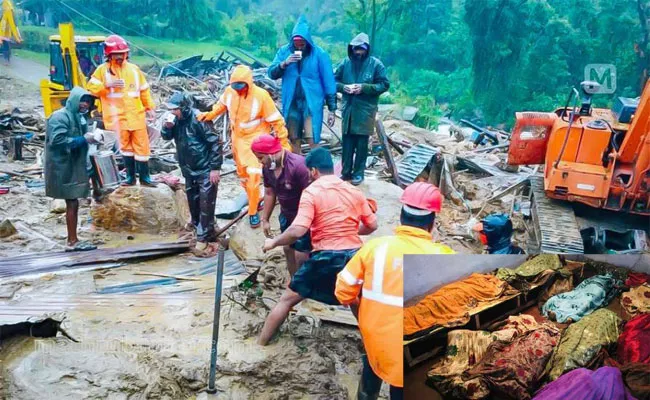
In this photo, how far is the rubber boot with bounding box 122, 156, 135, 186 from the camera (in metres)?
7.52

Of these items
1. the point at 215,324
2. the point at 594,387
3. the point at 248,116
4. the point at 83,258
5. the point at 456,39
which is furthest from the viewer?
the point at 456,39

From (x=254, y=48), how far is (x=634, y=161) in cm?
3053

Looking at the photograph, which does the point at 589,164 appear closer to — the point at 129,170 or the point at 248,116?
the point at 248,116

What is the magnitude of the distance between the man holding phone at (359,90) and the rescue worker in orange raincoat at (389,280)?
12.4ft

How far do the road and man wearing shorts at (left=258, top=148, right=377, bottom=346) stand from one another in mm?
19309

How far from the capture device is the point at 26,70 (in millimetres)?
21594

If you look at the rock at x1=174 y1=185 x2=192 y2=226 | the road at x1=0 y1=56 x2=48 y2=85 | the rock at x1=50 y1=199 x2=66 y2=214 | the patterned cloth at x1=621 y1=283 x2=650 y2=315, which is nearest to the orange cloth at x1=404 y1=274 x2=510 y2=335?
the patterned cloth at x1=621 y1=283 x2=650 y2=315

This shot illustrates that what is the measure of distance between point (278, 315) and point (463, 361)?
1.62m

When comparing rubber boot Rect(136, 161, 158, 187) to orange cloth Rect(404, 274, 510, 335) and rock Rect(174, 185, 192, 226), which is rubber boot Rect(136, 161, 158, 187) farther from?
orange cloth Rect(404, 274, 510, 335)

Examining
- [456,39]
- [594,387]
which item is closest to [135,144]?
[594,387]

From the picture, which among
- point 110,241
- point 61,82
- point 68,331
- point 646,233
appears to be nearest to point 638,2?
point 646,233

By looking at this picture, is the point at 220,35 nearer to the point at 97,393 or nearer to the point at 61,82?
the point at 61,82

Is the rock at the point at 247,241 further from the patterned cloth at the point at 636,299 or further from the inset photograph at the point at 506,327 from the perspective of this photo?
the patterned cloth at the point at 636,299

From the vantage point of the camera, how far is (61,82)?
1213cm
